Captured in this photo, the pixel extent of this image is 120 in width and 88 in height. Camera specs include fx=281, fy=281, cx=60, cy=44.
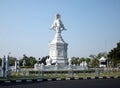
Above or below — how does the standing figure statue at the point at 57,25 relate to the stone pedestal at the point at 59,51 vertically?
above

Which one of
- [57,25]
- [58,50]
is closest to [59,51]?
[58,50]

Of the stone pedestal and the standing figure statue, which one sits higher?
the standing figure statue

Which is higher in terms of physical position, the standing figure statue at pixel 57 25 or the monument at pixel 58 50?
the standing figure statue at pixel 57 25

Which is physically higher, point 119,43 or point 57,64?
point 119,43

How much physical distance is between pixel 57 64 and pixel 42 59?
25.2 meters

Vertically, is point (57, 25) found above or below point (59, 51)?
above

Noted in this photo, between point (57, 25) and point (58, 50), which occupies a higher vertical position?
point (57, 25)

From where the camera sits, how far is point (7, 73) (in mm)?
26375

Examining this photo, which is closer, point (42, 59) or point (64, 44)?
point (64, 44)

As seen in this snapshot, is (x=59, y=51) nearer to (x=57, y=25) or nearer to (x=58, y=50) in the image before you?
(x=58, y=50)

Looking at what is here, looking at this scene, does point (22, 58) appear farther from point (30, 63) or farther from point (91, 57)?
point (91, 57)

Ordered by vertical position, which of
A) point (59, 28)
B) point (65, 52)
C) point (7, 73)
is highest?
point (59, 28)

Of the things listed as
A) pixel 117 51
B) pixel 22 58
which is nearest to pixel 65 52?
pixel 117 51

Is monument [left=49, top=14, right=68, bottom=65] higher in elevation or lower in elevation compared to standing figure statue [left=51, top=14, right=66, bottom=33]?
lower
